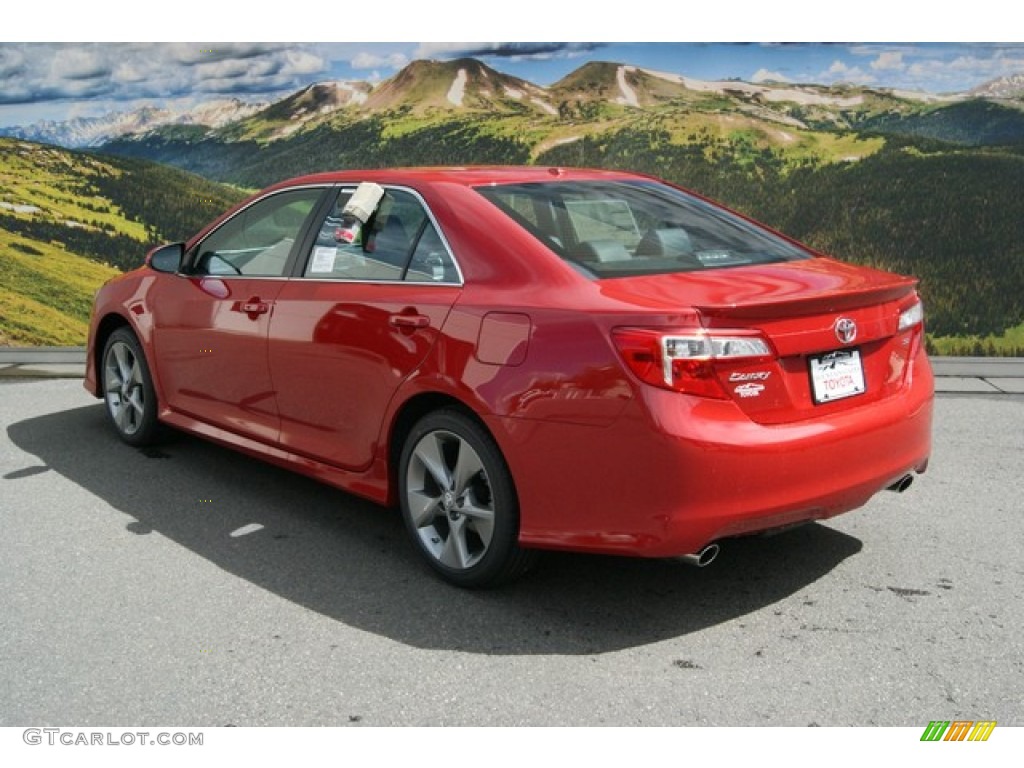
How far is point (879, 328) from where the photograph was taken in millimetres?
4215

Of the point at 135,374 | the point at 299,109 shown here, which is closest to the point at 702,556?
the point at 135,374

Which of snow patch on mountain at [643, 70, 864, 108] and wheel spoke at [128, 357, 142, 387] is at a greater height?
snow patch on mountain at [643, 70, 864, 108]

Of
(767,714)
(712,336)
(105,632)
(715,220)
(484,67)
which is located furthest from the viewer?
(484,67)

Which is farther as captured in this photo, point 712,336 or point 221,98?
point 221,98

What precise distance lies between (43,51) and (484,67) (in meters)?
3.97

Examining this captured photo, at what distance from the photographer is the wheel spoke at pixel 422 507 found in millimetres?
4516

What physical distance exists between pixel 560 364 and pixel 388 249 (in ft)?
3.97

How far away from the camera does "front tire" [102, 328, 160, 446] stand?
21.1ft

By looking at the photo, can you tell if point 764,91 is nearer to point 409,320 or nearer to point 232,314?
point 232,314

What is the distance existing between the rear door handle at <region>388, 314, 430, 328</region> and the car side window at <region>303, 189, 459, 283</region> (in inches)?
6.1

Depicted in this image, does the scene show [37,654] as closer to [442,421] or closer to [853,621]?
[442,421]

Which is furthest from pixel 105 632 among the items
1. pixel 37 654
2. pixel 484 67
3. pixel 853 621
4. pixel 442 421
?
pixel 484 67
